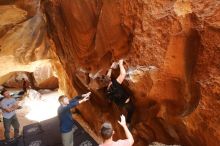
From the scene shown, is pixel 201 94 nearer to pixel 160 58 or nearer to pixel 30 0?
pixel 160 58

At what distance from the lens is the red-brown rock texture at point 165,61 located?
4.86m

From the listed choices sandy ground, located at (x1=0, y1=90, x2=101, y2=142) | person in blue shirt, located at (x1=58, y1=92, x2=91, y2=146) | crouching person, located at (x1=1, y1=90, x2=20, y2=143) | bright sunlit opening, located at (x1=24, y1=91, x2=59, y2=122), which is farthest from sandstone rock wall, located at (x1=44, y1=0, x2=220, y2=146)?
bright sunlit opening, located at (x1=24, y1=91, x2=59, y2=122)

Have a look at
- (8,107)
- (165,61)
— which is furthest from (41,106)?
(165,61)

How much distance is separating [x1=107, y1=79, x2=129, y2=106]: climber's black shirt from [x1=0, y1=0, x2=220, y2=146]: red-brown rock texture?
0.46ft

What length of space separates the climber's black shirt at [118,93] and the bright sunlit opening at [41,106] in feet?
30.6

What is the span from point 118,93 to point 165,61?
1281 mm

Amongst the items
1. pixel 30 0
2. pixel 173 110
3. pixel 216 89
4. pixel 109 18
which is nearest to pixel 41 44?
pixel 30 0

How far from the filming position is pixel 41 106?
18.3 m

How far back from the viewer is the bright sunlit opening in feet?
52.2

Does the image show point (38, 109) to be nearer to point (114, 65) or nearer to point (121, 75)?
point (114, 65)

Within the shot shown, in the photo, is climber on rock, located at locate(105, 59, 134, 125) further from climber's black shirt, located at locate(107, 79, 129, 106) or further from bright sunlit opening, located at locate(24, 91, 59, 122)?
bright sunlit opening, located at locate(24, 91, 59, 122)

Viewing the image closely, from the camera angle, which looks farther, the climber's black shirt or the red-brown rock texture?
the climber's black shirt

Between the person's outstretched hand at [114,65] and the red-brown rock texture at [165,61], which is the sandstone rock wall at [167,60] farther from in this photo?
the person's outstretched hand at [114,65]

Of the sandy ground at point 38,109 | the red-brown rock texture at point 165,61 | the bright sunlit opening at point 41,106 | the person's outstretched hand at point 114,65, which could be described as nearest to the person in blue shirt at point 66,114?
the person's outstretched hand at point 114,65
